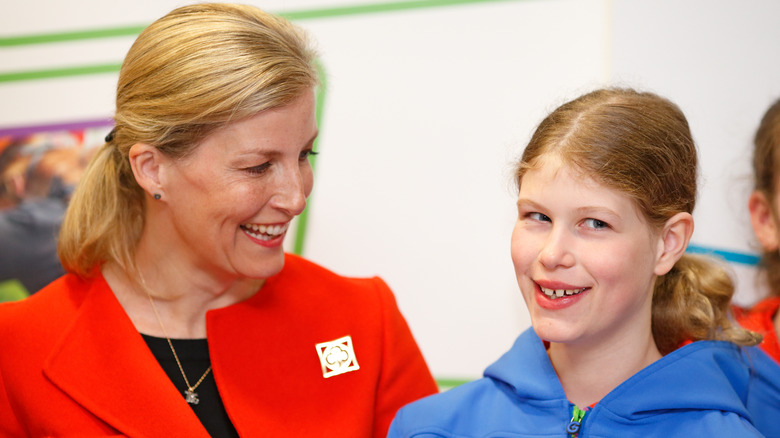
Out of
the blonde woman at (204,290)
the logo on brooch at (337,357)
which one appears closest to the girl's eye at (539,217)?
the blonde woman at (204,290)

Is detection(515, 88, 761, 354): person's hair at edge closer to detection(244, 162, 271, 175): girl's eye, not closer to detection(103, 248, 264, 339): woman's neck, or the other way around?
detection(244, 162, 271, 175): girl's eye

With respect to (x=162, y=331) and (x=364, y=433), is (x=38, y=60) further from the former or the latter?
(x=364, y=433)

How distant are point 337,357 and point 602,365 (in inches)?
26.0

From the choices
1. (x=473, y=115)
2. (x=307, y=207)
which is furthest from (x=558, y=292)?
(x=307, y=207)

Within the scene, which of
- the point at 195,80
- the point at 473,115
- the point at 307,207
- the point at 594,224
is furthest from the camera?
the point at 307,207

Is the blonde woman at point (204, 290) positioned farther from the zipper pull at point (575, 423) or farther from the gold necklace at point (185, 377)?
the zipper pull at point (575, 423)

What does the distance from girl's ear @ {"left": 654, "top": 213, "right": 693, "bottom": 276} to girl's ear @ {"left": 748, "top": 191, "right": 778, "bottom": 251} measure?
59cm

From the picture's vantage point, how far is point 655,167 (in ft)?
5.29

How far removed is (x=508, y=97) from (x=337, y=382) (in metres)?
1.00

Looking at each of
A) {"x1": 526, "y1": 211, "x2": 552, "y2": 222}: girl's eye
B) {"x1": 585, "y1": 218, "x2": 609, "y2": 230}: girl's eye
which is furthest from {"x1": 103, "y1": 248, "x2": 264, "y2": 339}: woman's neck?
{"x1": 585, "y1": 218, "x2": 609, "y2": 230}: girl's eye

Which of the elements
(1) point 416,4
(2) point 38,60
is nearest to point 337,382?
(1) point 416,4

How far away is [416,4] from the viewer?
2.60 meters

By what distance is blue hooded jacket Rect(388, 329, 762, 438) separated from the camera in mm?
1598

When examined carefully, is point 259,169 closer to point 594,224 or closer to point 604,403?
point 594,224
